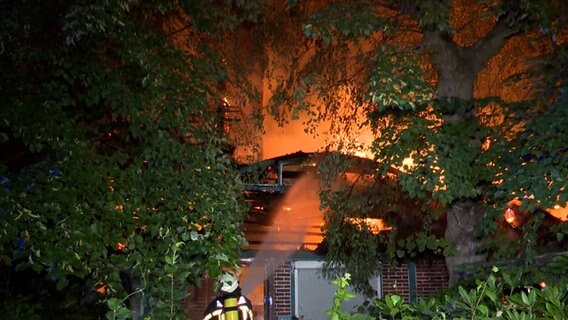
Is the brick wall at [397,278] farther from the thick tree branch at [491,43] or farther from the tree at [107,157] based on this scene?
the tree at [107,157]

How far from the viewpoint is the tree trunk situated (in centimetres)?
795

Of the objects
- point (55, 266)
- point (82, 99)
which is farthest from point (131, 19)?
point (55, 266)

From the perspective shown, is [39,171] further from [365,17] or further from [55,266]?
[365,17]

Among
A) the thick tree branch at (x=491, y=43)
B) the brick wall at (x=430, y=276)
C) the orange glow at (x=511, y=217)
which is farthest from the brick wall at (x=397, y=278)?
the thick tree branch at (x=491, y=43)

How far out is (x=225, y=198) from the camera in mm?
6316

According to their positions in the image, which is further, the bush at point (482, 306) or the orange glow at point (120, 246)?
the orange glow at point (120, 246)

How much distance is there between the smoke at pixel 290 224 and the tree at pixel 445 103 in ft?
12.6

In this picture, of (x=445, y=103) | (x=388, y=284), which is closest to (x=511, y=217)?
(x=445, y=103)

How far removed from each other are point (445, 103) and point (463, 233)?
1.58m

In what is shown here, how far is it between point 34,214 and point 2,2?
212 centimetres

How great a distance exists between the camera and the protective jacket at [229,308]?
750 centimetres

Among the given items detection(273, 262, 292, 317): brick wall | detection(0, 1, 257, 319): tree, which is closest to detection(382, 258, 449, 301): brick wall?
detection(273, 262, 292, 317): brick wall

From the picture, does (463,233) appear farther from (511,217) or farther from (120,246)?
(120,246)

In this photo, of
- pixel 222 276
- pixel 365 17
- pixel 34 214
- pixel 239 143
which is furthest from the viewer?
pixel 239 143
